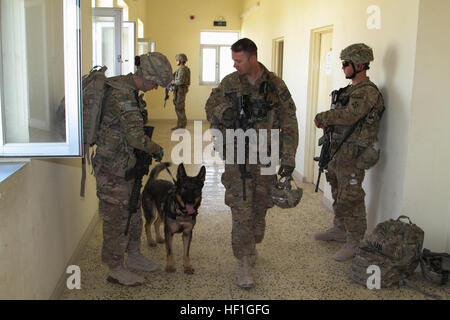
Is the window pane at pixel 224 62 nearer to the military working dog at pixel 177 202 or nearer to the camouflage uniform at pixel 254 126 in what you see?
the military working dog at pixel 177 202

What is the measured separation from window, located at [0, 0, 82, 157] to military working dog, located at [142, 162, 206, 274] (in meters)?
0.85

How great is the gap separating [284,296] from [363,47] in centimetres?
215

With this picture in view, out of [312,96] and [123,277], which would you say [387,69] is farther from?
[123,277]

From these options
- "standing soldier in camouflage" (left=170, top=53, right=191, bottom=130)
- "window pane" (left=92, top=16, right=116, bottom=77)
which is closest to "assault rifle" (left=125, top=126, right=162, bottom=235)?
"window pane" (left=92, top=16, right=116, bottom=77)

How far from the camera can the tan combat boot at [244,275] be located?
3107mm

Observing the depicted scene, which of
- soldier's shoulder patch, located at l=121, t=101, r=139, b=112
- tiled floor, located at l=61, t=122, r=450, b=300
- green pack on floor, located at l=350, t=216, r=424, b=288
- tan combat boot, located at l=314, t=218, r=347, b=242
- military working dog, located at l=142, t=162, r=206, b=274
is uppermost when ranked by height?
soldier's shoulder patch, located at l=121, t=101, r=139, b=112

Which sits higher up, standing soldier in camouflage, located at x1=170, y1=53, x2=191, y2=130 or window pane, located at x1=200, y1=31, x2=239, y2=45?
window pane, located at x1=200, y1=31, x2=239, y2=45

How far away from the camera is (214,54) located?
1413cm

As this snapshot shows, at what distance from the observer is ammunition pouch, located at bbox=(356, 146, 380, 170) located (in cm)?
355

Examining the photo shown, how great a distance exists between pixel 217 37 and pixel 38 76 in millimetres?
12060

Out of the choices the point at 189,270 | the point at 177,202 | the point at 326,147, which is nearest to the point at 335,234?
the point at 326,147

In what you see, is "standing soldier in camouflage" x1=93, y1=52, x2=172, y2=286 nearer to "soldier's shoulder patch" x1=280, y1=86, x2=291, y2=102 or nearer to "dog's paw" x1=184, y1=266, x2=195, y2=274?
"dog's paw" x1=184, y1=266, x2=195, y2=274

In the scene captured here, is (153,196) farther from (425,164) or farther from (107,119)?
(425,164)

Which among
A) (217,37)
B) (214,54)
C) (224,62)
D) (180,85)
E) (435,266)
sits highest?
(217,37)
